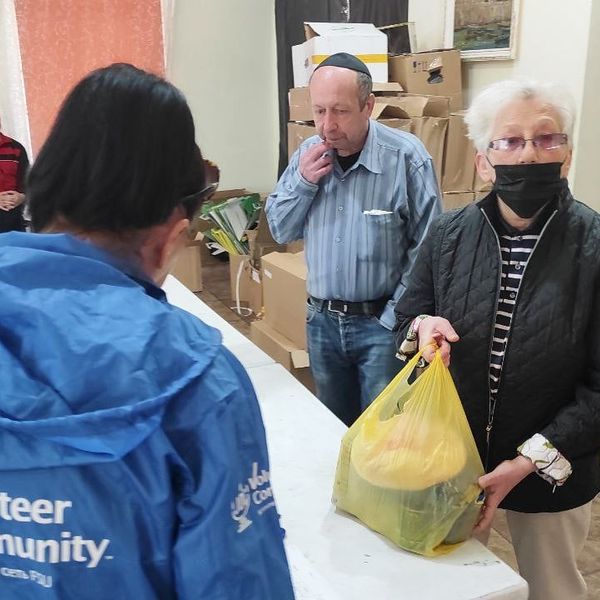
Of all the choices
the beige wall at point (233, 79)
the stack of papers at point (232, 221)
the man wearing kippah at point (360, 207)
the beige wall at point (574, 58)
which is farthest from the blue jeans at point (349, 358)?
the beige wall at point (233, 79)

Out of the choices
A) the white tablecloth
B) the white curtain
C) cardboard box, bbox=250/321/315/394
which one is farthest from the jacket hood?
the white curtain

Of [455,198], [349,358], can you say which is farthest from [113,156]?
[455,198]

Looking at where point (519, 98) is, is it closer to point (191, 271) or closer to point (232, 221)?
point (232, 221)

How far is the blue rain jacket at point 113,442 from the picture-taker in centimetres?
61

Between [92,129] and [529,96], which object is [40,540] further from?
[529,96]

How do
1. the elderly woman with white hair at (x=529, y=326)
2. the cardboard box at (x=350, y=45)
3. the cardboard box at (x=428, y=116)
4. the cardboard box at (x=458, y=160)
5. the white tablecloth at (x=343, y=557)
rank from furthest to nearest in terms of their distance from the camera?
1. the cardboard box at (x=350, y=45)
2. the cardboard box at (x=458, y=160)
3. the cardboard box at (x=428, y=116)
4. the elderly woman with white hair at (x=529, y=326)
5. the white tablecloth at (x=343, y=557)

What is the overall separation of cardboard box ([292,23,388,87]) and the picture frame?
407mm

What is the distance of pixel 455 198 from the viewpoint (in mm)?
3523

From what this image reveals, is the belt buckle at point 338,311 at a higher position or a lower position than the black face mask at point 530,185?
lower

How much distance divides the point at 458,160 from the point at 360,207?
62.1 inches

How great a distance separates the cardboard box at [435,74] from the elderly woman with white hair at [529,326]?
2455 mm

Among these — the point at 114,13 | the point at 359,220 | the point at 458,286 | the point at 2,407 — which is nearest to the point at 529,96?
the point at 458,286

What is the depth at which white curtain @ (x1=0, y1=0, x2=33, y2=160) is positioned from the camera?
190 inches

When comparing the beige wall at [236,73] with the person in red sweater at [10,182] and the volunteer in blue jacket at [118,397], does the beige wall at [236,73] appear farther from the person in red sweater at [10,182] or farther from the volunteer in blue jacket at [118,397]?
the volunteer in blue jacket at [118,397]
